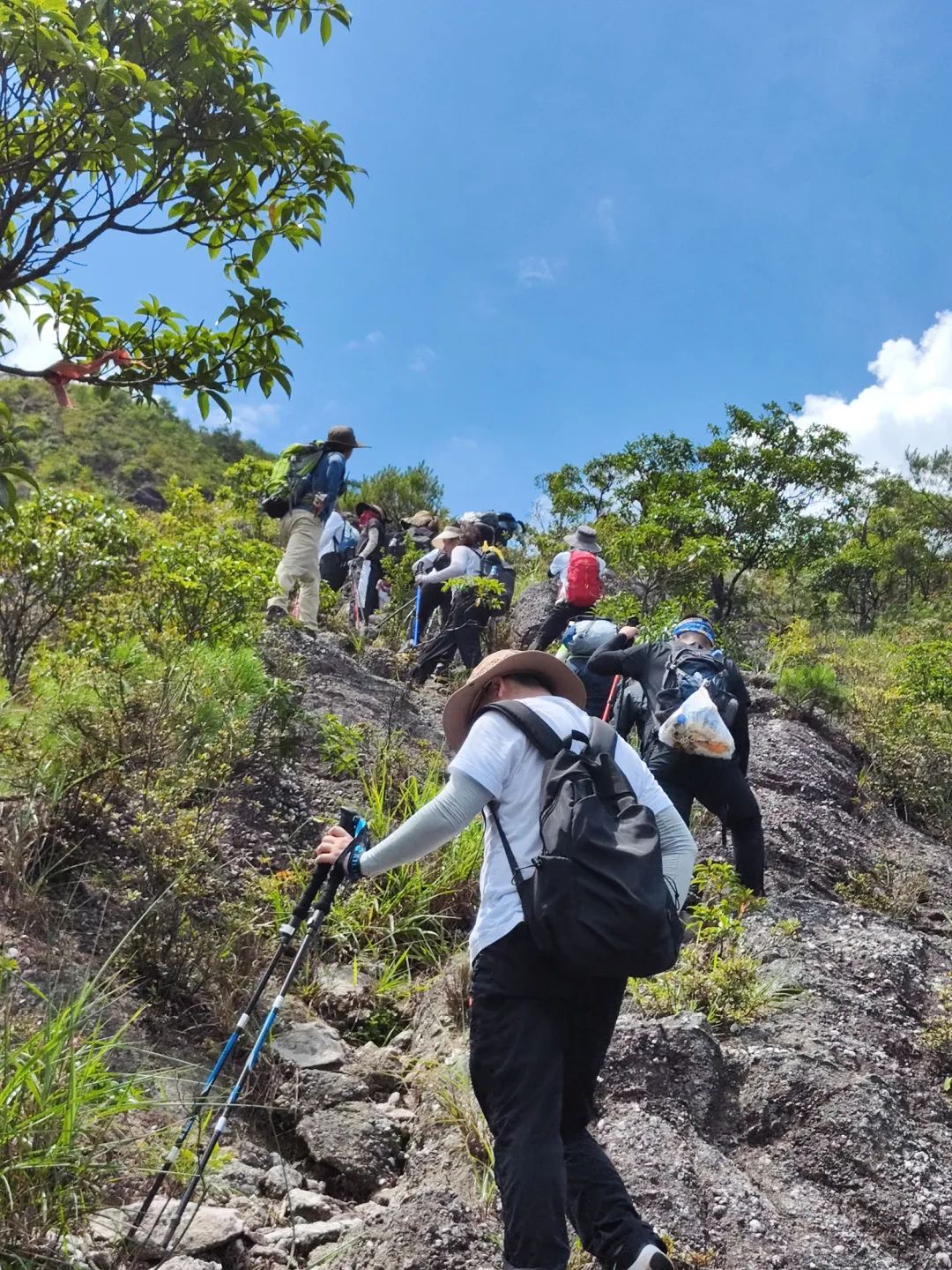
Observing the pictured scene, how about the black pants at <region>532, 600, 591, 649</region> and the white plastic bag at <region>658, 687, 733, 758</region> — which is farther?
the black pants at <region>532, 600, 591, 649</region>

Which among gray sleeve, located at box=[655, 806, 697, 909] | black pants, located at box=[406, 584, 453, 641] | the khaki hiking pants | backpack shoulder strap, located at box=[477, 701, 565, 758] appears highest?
black pants, located at box=[406, 584, 453, 641]

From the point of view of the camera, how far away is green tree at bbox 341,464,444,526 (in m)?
20.3

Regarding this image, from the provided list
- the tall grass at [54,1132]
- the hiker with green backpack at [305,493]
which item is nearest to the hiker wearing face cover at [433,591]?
the hiker with green backpack at [305,493]

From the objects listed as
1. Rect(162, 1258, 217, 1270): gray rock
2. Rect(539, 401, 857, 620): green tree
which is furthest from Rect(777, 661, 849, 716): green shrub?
Rect(162, 1258, 217, 1270): gray rock

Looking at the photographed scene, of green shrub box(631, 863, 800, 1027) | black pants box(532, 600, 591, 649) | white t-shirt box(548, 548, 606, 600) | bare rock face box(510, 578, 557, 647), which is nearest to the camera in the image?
green shrub box(631, 863, 800, 1027)

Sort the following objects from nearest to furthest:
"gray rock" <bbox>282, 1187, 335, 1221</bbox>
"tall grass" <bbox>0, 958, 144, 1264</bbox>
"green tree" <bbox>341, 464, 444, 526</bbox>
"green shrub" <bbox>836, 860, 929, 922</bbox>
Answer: "tall grass" <bbox>0, 958, 144, 1264</bbox> → "gray rock" <bbox>282, 1187, 335, 1221</bbox> → "green shrub" <bbox>836, 860, 929, 922</bbox> → "green tree" <bbox>341, 464, 444, 526</bbox>

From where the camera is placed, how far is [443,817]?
8.41 feet

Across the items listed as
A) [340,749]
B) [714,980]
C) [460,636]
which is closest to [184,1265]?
[714,980]

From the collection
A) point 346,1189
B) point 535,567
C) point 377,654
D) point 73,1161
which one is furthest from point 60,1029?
point 535,567

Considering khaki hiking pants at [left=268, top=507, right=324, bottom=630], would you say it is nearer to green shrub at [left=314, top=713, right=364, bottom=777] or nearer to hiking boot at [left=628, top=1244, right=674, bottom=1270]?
green shrub at [left=314, top=713, right=364, bottom=777]

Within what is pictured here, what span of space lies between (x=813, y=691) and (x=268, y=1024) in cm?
Answer: 890

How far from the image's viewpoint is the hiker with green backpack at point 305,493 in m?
8.30

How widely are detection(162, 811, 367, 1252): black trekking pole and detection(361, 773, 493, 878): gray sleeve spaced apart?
0.31 meters

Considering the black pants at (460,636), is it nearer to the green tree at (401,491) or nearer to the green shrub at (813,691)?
the green shrub at (813,691)
